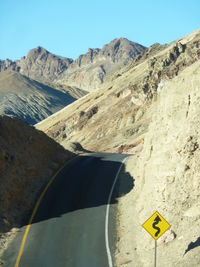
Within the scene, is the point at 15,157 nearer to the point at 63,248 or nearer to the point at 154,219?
the point at 63,248

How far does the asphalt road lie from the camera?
21672 mm

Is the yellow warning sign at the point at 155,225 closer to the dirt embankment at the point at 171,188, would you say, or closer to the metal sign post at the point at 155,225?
the metal sign post at the point at 155,225

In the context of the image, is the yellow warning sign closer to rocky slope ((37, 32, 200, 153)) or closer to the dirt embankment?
the dirt embankment

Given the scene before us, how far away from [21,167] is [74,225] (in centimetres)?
860

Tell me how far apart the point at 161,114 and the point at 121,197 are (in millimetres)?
6079

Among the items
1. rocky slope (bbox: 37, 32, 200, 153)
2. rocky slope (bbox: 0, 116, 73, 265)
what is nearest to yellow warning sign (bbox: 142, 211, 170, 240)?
rocky slope (bbox: 0, 116, 73, 265)

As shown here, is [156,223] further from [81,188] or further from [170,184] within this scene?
[81,188]

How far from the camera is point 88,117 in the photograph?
351 ft

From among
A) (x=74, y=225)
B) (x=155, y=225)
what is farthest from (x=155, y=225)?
(x=74, y=225)

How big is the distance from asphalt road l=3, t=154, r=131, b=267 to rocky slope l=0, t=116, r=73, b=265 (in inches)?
36.9

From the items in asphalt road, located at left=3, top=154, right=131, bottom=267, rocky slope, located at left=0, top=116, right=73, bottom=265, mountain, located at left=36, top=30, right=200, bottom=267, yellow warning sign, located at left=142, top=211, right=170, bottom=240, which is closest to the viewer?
yellow warning sign, located at left=142, top=211, right=170, bottom=240

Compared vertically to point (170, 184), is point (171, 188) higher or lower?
lower

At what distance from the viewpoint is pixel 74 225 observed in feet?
83.9

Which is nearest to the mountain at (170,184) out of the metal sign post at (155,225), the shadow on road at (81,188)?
the shadow on road at (81,188)
